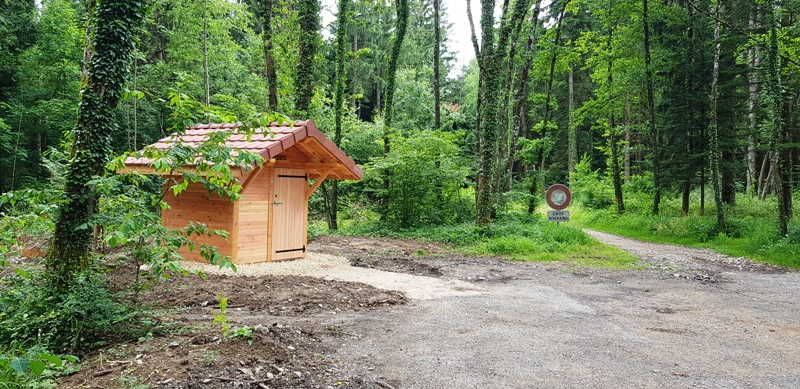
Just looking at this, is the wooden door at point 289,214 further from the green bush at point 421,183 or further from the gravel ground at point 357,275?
the green bush at point 421,183

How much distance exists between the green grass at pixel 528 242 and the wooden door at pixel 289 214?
15.0 ft

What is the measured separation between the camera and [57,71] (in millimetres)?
18844

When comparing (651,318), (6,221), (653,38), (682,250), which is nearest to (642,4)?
(653,38)

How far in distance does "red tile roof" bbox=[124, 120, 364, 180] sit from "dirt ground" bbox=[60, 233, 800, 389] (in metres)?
2.45

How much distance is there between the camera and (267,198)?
Answer: 9289 millimetres

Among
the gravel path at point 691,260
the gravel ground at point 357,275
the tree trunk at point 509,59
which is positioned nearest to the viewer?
the gravel ground at point 357,275

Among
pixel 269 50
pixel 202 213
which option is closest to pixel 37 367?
pixel 202 213

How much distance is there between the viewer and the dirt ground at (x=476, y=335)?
11.6 ft

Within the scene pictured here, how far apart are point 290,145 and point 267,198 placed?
1402 millimetres

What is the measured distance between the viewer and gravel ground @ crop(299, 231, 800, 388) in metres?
3.69

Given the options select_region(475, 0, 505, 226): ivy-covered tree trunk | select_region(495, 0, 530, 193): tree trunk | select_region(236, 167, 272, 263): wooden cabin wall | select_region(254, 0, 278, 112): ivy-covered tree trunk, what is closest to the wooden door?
select_region(236, 167, 272, 263): wooden cabin wall

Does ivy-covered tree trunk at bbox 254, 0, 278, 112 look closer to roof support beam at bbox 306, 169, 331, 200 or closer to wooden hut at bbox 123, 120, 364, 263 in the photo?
wooden hut at bbox 123, 120, 364, 263

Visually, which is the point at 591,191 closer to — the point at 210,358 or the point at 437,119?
the point at 437,119

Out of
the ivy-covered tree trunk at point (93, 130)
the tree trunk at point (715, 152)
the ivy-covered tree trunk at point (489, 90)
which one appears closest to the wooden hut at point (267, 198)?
the ivy-covered tree trunk at point (93, 130)
